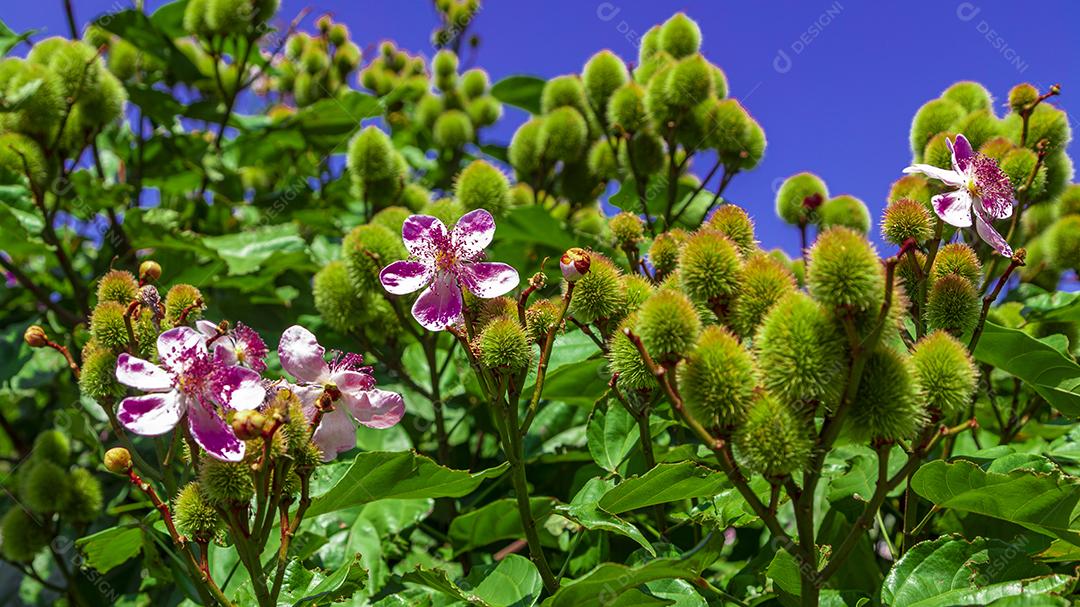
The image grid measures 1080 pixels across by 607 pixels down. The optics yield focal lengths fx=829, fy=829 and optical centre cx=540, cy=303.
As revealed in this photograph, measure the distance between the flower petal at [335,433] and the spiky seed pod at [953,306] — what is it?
1.30 m

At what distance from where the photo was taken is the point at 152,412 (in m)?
1.63

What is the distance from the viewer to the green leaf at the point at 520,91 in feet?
15.0

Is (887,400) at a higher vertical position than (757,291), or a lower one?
lower

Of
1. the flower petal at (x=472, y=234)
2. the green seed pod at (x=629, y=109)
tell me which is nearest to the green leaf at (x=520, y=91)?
the green seed pod at (x=629, y=109)

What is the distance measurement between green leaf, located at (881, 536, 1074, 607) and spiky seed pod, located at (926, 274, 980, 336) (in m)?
0.45

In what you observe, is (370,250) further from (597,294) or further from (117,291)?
(597,294)

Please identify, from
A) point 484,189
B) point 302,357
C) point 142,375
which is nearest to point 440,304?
point 302,357

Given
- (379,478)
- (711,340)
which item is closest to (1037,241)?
(711,340)

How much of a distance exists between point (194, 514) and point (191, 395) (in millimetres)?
255

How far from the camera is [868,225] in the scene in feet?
10.4

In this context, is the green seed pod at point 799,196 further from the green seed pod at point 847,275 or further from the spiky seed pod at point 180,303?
the spiky seed pod at point 180,303

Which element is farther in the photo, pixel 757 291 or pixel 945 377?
pixel 757 291

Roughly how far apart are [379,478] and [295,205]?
2.75 m

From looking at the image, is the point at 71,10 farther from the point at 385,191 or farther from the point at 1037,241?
the point at 1037,241
